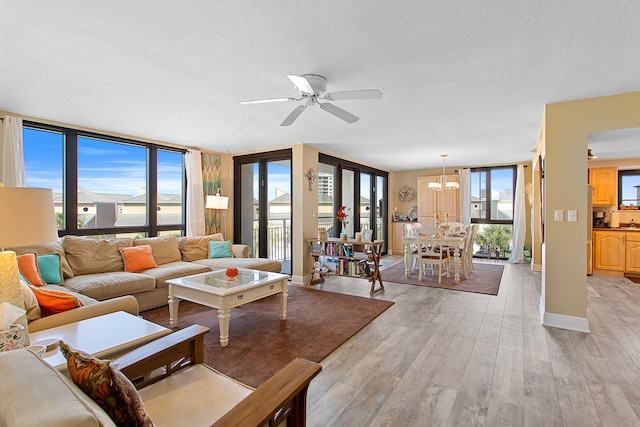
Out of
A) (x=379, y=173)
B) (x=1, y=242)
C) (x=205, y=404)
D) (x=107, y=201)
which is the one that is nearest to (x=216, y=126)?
(x=107, y=201)

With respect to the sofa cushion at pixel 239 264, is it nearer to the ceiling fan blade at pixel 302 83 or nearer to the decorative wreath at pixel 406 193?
the ceiling fan blade at pixel 302 83

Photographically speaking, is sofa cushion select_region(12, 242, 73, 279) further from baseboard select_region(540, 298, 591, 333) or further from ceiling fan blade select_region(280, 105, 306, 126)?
baseboard select_region(540, 298, 591, 333)

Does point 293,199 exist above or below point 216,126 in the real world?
below

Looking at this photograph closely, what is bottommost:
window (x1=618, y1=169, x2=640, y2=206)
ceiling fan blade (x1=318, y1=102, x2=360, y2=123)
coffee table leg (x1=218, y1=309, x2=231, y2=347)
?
coffee table leg (x1=218, y1=309, x2=231, y2=347)

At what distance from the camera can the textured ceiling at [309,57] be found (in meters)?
1.80

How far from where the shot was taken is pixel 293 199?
5.38 meters

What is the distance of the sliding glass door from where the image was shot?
5746mm

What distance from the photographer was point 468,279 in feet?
17.7

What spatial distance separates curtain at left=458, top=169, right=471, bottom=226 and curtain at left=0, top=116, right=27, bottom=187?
818 cm

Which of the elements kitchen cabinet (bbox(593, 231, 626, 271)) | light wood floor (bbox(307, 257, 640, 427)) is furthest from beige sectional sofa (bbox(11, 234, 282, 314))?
kitchen cabinet (bbox(593, 231, 626, 271))

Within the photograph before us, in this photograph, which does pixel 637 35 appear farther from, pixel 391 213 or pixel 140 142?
pixel 391 213

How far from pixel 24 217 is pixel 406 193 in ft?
27.4

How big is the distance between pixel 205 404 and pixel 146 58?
2.40m

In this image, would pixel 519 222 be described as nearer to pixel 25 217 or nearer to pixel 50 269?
pixel 25 217
